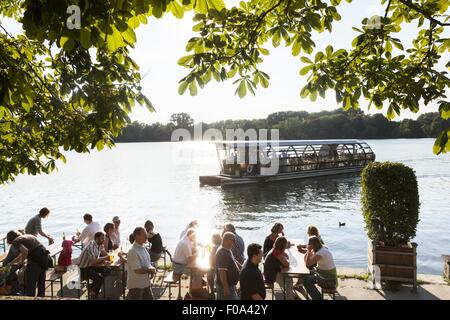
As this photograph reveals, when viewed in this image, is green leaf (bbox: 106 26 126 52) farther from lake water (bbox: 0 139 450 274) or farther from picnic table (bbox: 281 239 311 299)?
lake water (bbox: 0 139 450 274)

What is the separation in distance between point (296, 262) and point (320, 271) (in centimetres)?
57

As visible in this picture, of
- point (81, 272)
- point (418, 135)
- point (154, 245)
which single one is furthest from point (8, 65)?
point (418, 135)

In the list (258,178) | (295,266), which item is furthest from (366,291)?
(258,178)

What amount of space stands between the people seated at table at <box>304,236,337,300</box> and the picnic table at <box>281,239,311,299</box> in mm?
204

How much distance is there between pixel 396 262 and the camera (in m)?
8.41

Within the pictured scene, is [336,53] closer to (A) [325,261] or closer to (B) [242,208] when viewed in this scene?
(A) [325,261]

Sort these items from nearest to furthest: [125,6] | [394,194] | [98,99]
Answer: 1. [125,6]
2. [98,99]
3. [394,194]

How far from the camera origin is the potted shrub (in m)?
8.40

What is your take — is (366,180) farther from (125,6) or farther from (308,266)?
(125,6)

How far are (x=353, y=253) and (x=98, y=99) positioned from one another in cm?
1402

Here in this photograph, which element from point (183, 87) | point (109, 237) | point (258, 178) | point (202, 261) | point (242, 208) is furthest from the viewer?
point (258, 178)

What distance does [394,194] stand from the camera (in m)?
8.82

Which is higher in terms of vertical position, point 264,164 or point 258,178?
point 264,164

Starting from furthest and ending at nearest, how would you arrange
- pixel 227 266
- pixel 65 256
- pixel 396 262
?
1. pixel 396 262
2. pixel 65 256
3. pixel 227 266
